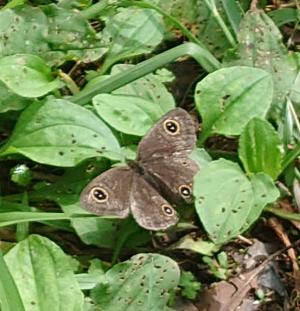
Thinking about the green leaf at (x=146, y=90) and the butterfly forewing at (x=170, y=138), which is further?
the green leaf at (x=146, y=90)

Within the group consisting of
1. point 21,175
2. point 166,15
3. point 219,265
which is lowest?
point 219,265

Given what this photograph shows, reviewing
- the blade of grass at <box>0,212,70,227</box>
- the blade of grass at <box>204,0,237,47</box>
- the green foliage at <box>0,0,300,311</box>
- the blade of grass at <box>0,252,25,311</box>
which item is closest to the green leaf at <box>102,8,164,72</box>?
the green foliage at <box>0,0,300,311</box>

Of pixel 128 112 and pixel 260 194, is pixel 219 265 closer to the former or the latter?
pixel 260 194

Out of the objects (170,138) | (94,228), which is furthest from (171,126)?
(94,228)

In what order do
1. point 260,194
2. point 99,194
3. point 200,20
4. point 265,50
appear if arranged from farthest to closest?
point 200,20 → point 265,50 → point 260,194 → point 99,194

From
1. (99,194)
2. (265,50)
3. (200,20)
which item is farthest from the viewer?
(200,20)

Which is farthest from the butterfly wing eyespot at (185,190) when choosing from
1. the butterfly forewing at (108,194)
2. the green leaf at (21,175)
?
the green leaf at (21,175)

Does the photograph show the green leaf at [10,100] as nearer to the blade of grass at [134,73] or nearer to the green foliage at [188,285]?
the blade of grass at [134,73]
